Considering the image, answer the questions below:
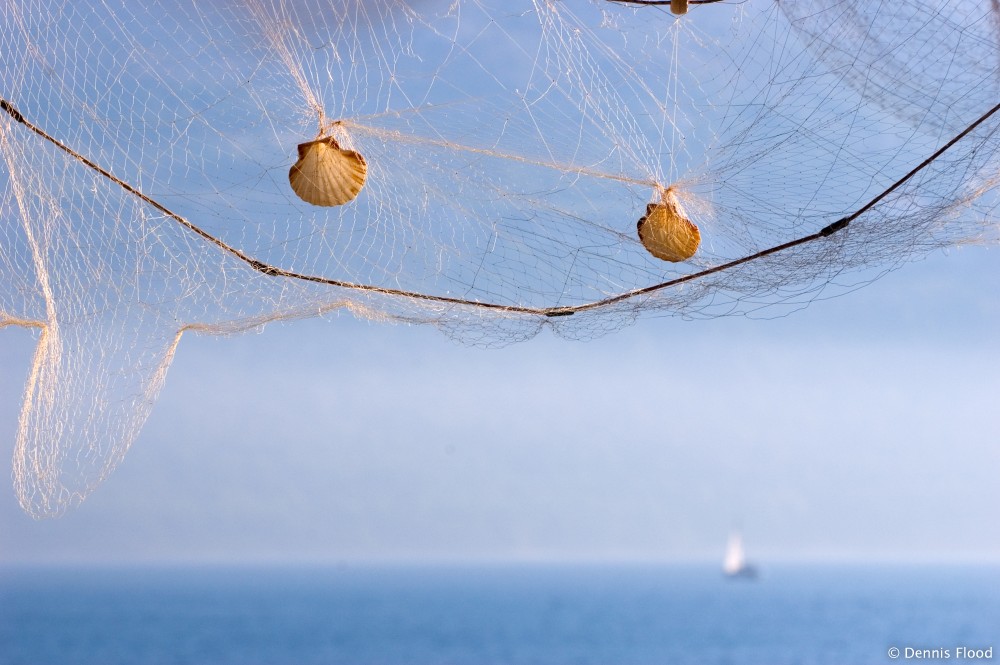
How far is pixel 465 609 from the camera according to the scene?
59938 mm

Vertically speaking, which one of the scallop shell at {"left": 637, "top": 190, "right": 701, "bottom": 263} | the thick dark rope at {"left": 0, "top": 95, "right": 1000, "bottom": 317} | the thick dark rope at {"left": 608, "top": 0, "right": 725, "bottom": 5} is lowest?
the thick dark rope at {"left": 0, "top": 95, "right": 1000, "bottom": 317}

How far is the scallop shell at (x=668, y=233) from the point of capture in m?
3.30

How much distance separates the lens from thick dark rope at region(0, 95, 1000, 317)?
2887 millimetres

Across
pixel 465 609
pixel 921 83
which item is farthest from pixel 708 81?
pixel 465 609

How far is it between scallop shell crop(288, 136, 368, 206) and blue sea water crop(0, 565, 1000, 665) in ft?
71.9

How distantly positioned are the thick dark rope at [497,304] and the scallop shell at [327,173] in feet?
0.93

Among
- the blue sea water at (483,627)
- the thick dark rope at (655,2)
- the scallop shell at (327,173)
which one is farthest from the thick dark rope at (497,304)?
the blue sea water at (483,627)

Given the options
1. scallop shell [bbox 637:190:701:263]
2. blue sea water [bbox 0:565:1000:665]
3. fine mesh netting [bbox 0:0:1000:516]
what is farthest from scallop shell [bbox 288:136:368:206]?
blue sea water [bbox 0:565:1000:665]

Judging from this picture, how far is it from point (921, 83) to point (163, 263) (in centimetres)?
258

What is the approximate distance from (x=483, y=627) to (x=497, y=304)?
47613mm

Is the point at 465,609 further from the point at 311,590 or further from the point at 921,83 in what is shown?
the point at 921,83

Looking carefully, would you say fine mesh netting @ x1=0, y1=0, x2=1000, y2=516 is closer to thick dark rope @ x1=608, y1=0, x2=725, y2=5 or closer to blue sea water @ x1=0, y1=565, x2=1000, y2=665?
thick dark rope @ x1=608, y1=0, x2=725, y2=5

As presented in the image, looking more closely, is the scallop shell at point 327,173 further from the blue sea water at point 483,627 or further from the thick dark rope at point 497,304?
the blue sea water at point 483,627

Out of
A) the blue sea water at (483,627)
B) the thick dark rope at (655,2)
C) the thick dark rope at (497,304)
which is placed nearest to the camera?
the thick dark rope at (497,304)
